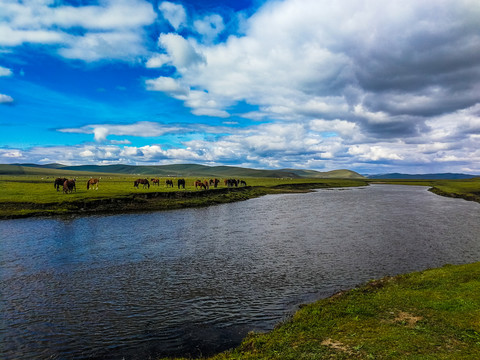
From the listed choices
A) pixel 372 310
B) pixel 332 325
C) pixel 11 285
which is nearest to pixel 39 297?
pixel 11 285

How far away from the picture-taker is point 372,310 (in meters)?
14.4

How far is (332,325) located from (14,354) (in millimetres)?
14152

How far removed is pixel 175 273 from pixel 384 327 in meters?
15.1

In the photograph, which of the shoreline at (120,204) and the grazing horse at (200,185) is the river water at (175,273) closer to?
the shoreline at (120,204)

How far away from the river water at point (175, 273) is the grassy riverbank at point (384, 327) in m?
2.17

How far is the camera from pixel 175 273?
22.4 metres

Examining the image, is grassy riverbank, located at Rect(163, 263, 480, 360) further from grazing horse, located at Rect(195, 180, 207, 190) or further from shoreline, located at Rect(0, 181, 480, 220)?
grazing horse, located at Rect(195, 180, 207, 190)

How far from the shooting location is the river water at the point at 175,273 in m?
14.0

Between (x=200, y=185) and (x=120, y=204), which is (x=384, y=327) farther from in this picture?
(x=200, y=185)

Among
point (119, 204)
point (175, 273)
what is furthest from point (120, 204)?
point (175, 273)

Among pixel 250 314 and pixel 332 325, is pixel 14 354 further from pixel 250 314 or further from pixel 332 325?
pixel 332 325

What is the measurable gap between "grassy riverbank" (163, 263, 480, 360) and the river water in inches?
85.6

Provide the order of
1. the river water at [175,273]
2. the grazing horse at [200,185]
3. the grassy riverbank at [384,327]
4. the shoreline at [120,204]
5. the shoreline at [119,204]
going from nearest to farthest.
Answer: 1. the grassy riverbank at [384,327]
2. the river water at [175,273]
3. the shoreline at [119,204]
4. the shoreline at [120,204]
5. the grazing horse at [200,185]

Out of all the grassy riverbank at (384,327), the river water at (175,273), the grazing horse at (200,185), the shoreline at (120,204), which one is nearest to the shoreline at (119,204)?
the shoreline at (120,204)
